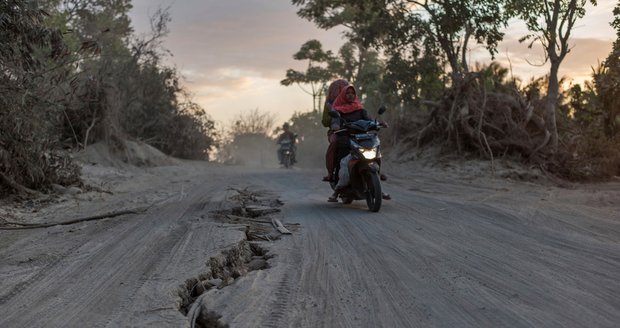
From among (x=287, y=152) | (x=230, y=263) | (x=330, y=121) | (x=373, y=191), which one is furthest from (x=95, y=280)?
(x=287, y=152)

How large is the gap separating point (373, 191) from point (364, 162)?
406 mm

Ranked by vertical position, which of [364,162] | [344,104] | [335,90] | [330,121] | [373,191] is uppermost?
[335,90]

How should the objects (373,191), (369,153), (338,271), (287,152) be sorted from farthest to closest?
(287,152)
(369,153)
(373,191)
(338,271)

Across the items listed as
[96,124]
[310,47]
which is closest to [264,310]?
[96,124]

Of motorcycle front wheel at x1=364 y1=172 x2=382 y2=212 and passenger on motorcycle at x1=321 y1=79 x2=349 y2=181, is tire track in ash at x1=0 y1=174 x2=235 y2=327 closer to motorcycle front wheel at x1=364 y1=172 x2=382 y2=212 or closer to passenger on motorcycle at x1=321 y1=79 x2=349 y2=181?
motorcycle front wheel at x1=364 y1=172 x2=382 y2=212

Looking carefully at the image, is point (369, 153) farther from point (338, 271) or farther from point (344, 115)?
point (338, 271)

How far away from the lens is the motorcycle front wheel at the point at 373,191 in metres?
6.86

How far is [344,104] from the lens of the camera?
7891 mm

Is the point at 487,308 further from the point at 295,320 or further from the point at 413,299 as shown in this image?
the point at 295,320

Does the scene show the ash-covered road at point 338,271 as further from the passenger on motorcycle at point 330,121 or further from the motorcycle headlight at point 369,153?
the passenger on motorcycle at point 330,121

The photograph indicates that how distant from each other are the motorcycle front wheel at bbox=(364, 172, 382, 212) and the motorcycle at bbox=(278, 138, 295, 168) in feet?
50.9

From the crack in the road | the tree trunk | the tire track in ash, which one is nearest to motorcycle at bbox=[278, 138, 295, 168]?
the tree trunk

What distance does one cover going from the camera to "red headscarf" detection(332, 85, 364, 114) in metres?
7.83

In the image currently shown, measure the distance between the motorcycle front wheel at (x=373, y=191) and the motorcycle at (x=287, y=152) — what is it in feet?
50.9
